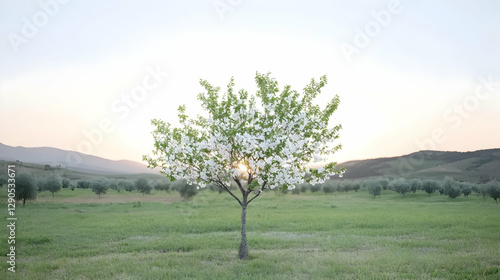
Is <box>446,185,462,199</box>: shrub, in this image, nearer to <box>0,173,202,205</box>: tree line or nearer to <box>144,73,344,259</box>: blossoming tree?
<box>0,173,202,205</box>: tree line

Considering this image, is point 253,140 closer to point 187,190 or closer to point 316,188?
point 187,190

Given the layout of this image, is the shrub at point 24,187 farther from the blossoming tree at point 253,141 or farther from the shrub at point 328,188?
the shrub at point 328,188

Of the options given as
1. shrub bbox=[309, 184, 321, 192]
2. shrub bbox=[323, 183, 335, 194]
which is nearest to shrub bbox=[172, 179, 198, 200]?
shrub bbox=[323, 183, 335, 194]

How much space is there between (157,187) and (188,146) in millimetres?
94978

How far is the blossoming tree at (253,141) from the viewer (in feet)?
57.3

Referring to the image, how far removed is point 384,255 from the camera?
2028 cm

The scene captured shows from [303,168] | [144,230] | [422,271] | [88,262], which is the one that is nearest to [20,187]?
[144,230]

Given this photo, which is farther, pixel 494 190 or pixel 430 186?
pixel 430 186

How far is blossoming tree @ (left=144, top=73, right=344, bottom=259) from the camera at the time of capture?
57.3 feet

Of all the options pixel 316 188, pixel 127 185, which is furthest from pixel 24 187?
pixel 316 188

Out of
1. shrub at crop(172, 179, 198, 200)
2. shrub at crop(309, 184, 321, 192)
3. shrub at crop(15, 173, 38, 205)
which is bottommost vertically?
shrub at crop(309, 184, 321, 192)

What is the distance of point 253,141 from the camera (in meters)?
17.0

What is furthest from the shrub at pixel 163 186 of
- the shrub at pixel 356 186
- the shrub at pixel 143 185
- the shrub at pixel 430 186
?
the shrub at pixel 430 186

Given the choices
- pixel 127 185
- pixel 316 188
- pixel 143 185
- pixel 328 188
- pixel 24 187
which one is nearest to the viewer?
pixel 24 187
